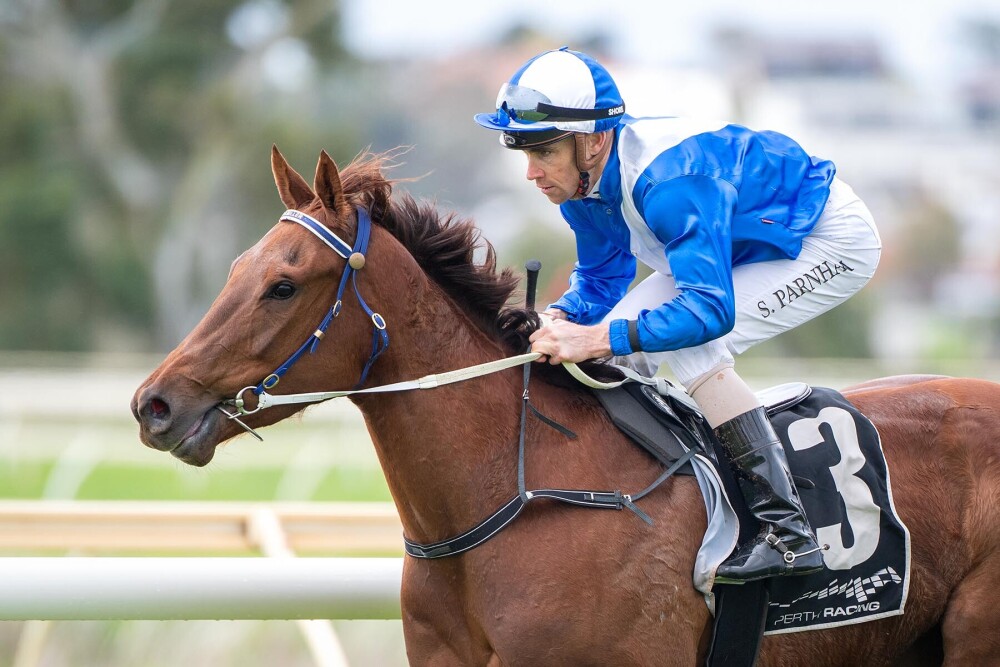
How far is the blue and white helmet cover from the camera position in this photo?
125 inches

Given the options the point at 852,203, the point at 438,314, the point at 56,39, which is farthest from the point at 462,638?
the point at 56,39

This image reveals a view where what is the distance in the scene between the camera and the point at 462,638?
10.0ft

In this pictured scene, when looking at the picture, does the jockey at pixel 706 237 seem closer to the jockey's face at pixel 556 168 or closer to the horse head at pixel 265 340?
the jockey's face at pixel 556 168

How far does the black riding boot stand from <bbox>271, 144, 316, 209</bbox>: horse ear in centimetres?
120

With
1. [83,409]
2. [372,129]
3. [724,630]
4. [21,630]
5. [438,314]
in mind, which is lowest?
[372,129]

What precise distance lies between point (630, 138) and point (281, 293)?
1001 mm

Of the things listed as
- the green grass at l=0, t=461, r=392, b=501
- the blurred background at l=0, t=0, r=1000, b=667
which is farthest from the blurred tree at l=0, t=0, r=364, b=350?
the green grass at l=0, t=461, r=392, b=501

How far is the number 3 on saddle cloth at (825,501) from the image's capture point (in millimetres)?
3199

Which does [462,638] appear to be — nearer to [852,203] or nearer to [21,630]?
[852,203]

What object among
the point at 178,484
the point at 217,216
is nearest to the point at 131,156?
the point at 217,216

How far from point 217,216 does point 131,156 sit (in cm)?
206

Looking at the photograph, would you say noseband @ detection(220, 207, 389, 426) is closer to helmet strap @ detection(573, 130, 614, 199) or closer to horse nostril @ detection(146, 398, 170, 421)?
horse nostril @ detection(146, 398, 170, 421)

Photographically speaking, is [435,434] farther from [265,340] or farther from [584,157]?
[584,157]

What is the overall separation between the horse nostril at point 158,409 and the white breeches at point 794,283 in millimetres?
1180
